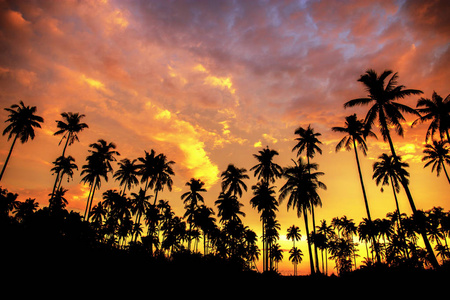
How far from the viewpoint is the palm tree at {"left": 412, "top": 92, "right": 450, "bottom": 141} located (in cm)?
2360

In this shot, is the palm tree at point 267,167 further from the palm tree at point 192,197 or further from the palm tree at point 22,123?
the palm tree at point 22,123

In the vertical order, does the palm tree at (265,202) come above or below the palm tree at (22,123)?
below

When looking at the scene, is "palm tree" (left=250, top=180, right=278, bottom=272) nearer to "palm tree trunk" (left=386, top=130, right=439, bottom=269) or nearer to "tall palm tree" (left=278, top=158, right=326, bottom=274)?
"tall palm tree" (left=278, top=158, right=326, bottom=274)

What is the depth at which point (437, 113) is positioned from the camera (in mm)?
24062

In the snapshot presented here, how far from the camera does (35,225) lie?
16.5 metres

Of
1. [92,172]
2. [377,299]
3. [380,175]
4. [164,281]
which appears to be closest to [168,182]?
[92,172]

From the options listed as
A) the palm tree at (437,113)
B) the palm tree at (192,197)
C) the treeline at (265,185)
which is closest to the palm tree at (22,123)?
the treeline at (265,185)

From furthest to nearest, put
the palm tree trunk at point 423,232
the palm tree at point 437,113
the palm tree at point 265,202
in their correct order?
the palm tree at point 265,202
the palm tree at point 437,113
the palm tree trunk at point 423,232

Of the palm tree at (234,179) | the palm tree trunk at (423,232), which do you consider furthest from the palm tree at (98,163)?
the palm tree trunk at (423,232)

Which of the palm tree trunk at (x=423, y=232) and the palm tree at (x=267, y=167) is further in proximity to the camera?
the palm tree at (x=267, y=167)

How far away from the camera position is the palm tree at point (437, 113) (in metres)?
23.6

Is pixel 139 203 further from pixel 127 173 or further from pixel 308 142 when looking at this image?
pixel 308 142

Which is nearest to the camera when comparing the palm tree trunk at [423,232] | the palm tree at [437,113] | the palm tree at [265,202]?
the palm tree trunk at [423,232]

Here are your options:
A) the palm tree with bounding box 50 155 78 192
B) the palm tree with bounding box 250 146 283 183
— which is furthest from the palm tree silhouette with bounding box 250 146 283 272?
the palm tree with bounding box 50 155 78 192
